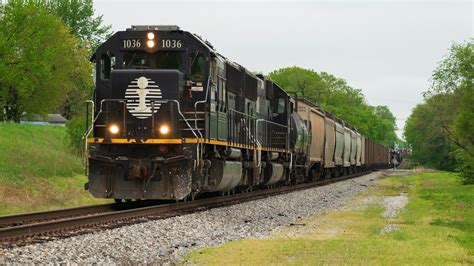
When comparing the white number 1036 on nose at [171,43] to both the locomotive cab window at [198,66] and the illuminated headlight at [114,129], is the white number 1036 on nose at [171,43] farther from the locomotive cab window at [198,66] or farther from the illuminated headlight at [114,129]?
the illuminated headlight at [114,129]

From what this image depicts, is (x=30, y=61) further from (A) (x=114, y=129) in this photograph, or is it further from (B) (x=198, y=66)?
(A) (x=114, y=129)

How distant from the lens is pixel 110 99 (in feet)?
58.0

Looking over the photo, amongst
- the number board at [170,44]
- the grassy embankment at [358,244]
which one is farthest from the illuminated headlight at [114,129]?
the grassy embankment at [358,244]

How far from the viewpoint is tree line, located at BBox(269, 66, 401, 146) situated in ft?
412

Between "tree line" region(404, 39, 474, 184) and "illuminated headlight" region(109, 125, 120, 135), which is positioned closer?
"illuminated headlight" region(109, 125, 120, 135)

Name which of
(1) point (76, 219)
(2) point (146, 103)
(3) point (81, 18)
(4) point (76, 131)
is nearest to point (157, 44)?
(2) point (146, 103)

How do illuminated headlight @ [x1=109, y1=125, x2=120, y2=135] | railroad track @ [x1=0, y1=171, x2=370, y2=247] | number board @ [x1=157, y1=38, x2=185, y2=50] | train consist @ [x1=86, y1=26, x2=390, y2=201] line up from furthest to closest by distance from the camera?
number board @ [x1=157, y1=38, x2=185, y2=50]
illuminated headlight @ [x1=109, y1=125, x2=120, y2=135]
train consist @ [x1=86, y1=26, x2=390, y2=201]
railroad track @ [x1=0, y1=171, x2=370, y2=247]

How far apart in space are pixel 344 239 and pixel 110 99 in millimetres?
7535

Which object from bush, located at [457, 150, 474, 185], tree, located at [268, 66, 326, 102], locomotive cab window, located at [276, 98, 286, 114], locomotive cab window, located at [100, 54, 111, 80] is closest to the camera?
locomotive cab window, located at [100, 54, 111, 80]

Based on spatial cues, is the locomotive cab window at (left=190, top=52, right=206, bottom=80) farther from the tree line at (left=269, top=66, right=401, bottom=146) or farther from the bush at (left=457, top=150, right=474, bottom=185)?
the tree line at (left=269, top=66, right=401, bottom=146)

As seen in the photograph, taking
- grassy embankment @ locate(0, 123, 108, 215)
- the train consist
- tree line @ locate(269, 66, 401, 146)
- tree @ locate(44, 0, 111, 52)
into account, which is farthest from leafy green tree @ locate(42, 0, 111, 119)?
the train consist

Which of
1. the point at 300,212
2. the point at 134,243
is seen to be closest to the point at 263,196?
the point at 300,212

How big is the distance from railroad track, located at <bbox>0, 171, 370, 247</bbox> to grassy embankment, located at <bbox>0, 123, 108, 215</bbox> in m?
3.07

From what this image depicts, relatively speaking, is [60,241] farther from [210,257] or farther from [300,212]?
[300,212]
